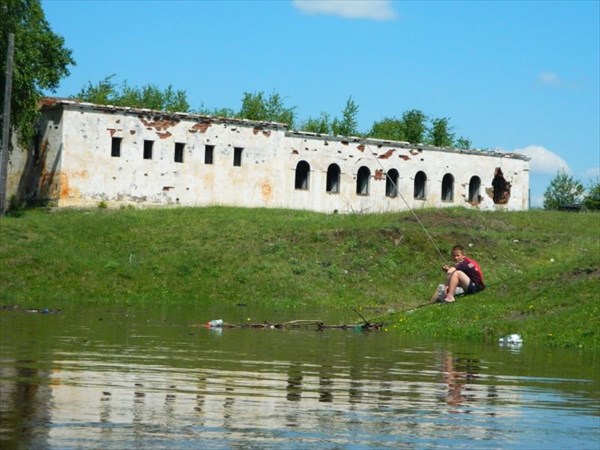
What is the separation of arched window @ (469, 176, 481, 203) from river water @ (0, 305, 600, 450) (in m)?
44.8

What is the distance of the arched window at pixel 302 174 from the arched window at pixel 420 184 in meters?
6.62

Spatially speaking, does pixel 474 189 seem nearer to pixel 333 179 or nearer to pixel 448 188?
pixel 448 188

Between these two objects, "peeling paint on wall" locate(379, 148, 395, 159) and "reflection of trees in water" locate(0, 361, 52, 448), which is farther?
"peeling paint on wall" locate(379, 148, 395, 159)

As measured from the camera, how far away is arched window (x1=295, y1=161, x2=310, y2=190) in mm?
61406

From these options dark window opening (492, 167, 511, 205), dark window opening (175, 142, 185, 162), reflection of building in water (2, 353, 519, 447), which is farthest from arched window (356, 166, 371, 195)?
reflection of building in water (2, 353, 519, 447)

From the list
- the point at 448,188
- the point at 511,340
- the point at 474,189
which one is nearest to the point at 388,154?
the point at 448,188

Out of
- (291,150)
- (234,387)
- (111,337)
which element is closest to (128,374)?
(234,387)

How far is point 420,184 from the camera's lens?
65438 millimetres

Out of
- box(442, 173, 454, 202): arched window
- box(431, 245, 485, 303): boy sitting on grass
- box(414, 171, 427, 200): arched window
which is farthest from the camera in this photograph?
box(442, 173, 454, 202): arched window

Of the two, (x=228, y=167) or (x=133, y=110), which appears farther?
(x=228, y=167)

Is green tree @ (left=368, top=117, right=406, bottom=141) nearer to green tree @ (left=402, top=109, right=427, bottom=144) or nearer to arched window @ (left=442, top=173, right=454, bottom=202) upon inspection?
green tree @ (left=402, top=109, right=427, bottom=144)

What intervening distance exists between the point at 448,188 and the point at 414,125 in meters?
30.6

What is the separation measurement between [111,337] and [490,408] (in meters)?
9.67

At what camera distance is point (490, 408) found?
519 inches
